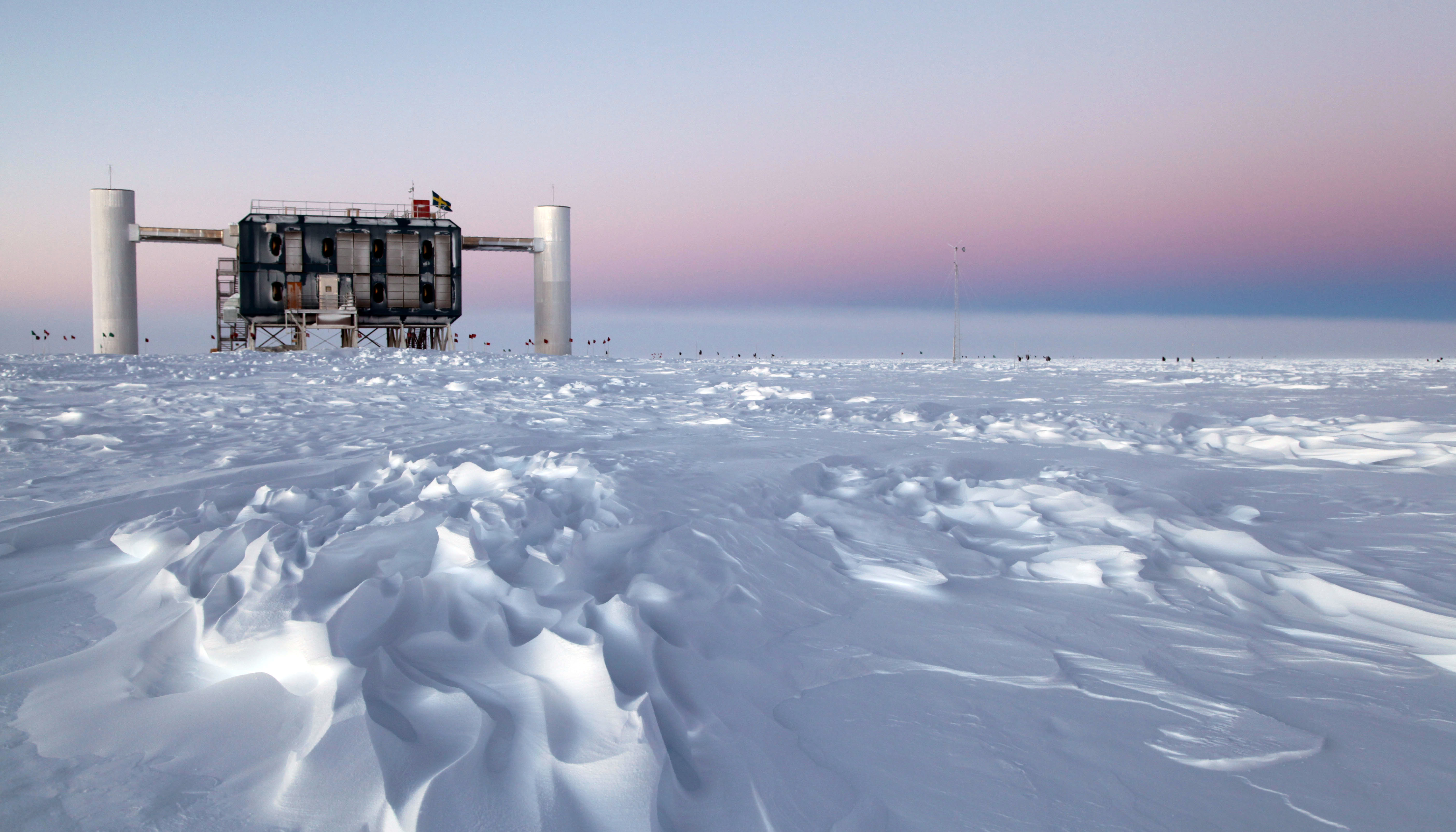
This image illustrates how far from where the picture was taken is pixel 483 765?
5.27 feet

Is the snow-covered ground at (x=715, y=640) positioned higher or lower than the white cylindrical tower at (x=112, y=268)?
lower

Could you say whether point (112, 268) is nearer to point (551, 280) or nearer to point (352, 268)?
point (352, 268)

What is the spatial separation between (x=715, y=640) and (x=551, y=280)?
3221 centimetres

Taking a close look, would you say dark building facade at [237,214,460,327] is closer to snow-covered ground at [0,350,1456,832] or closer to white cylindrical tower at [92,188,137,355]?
white cylindrical tower at [92,188,137,355]

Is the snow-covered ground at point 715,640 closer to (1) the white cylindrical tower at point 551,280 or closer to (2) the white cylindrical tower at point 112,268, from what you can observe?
(1) the white cylindrical tower at point 551,280

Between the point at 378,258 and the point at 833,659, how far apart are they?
108 feet

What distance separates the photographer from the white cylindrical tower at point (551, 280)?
108 feet

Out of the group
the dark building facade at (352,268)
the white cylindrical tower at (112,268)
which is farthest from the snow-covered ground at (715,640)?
the white cylindrical tower at (112,268)

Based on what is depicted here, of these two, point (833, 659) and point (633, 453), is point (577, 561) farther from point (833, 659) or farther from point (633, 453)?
point (633, 453)

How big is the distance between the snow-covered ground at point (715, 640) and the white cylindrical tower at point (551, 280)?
2811cm

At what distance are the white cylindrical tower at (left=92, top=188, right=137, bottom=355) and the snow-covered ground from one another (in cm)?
3133

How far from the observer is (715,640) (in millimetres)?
2350

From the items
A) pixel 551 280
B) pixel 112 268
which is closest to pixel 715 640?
pixel 551 280

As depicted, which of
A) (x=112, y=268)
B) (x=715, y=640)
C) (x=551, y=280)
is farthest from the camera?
(x=551, y=280)
